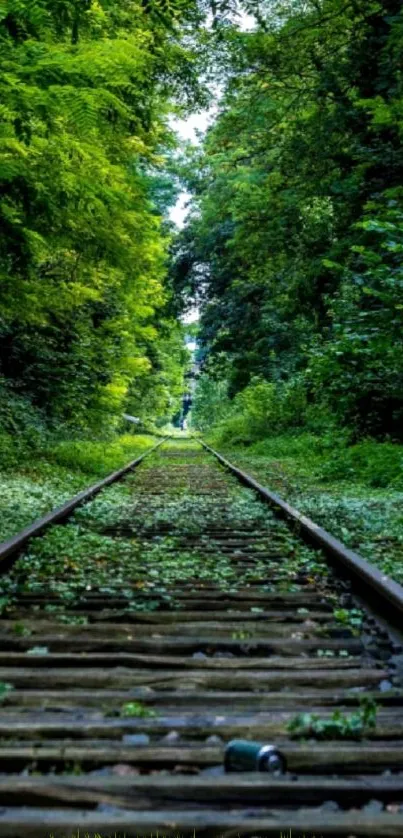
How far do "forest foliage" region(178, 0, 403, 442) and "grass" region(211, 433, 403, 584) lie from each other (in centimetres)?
95

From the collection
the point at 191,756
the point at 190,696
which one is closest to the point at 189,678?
the point at 190,696

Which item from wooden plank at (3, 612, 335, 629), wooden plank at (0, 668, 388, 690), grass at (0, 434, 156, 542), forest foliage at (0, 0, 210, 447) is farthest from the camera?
grass at (0, 434, 156, 542)

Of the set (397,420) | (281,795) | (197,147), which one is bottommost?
(281,795)

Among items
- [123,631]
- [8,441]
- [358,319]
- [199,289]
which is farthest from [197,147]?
[123,631]

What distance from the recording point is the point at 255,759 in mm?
2260

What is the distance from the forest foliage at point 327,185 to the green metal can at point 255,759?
6.36 m

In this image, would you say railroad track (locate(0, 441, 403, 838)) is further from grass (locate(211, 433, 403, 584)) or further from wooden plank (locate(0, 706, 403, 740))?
grass (locate(211, 433, 403, 584))

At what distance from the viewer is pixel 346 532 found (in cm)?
654

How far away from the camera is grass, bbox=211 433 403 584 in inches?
248

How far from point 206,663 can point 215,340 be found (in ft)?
80.3

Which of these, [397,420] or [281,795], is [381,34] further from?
[281,795]

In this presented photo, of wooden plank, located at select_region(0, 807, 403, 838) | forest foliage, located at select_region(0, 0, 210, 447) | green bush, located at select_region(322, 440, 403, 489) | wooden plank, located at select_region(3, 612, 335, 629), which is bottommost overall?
wooden plank, located at select_region(0, 807, 403, 838)

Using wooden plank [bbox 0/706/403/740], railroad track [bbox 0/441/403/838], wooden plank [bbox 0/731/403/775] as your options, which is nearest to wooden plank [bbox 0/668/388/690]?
railroad track [bbox 0/441/403/838]

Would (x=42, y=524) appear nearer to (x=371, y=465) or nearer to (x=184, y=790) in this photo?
(x=184, y=790)
